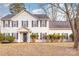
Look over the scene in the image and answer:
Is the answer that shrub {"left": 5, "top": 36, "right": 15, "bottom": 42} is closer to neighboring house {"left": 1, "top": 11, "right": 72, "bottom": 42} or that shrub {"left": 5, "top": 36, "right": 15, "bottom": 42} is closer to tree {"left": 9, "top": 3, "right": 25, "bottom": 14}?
neighboring house {"left": 1, "top": 11, "right": 72, "bottom": 42}

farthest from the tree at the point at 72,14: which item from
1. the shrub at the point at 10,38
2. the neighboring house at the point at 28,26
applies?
the shrub at the point at 10,38

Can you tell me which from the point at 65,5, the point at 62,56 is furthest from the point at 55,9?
the point at 62,56

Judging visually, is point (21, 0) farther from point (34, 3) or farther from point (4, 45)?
point (4, 45)

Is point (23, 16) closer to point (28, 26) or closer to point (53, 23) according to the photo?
point (28, 26)

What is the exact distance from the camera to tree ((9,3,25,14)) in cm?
469

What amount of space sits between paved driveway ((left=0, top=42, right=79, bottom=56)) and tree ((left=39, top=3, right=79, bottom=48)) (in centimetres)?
8

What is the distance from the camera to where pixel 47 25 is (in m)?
4.68

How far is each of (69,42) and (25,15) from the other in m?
0.45

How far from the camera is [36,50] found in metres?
4.69

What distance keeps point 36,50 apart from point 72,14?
0.44 metres

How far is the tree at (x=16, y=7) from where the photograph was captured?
469cm

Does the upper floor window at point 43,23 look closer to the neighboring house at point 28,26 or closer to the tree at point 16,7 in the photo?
the neighboring house at point 28,26

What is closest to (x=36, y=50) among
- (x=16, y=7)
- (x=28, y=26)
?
(x=28, y=26)

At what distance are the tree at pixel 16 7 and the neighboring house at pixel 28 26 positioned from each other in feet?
0.11
